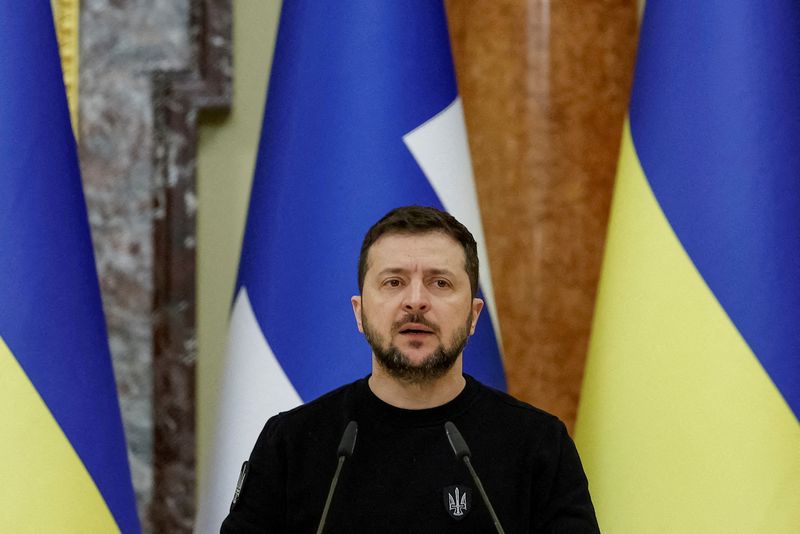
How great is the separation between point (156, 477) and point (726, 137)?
105 cm

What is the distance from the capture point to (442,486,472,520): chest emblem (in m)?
0.93

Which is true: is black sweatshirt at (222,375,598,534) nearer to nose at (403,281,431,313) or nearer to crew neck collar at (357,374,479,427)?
crew neck collar at (357,374,479,427)

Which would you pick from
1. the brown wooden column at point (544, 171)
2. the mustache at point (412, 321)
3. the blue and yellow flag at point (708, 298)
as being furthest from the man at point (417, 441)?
the brown wooden column at point (544, 171)

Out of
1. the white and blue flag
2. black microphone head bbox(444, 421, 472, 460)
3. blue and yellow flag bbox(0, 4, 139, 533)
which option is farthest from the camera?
the white and blue flag

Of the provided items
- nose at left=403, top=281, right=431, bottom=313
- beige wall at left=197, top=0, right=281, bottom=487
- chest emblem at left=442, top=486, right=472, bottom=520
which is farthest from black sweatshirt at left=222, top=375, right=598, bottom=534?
beige wall at left=197, top=0, right=281, bottom=487

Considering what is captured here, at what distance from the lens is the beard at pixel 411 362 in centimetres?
94

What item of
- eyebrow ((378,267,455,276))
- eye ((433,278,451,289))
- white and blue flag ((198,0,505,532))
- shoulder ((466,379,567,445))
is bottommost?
shoulder ((466,379,567,445))

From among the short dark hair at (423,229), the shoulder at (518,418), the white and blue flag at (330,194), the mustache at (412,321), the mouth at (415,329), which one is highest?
the white and blue flag at (330,194)

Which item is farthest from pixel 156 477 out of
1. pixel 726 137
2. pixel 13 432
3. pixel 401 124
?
pixel 726 137

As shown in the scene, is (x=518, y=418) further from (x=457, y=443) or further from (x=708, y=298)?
(x=708, y=298)

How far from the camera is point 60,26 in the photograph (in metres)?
1.86

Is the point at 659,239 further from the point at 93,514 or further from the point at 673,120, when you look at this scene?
the point at 93,514

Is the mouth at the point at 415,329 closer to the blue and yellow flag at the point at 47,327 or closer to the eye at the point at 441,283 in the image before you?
the eye at the point at 441,283

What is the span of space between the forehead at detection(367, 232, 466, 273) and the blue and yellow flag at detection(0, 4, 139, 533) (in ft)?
1.89
